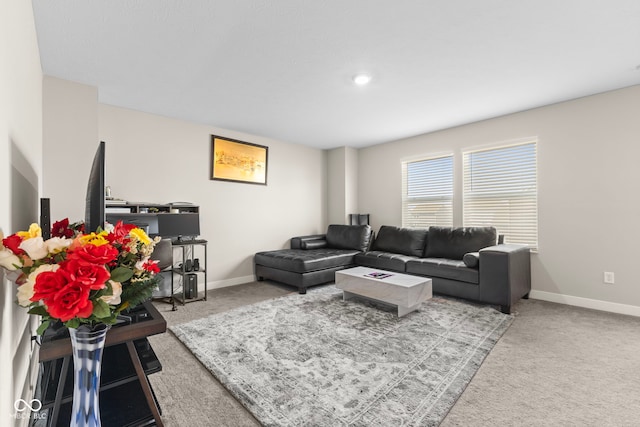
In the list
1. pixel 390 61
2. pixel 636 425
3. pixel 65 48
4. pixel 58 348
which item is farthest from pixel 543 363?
pixel 65 48

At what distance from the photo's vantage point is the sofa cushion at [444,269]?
11.0 ft

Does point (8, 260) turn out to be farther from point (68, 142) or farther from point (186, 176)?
point (186, 176)

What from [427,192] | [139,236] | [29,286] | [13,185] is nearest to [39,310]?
[29,286]

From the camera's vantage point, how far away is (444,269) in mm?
3574

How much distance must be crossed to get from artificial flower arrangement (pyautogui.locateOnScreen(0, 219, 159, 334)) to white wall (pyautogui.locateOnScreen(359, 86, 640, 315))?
14.4ft

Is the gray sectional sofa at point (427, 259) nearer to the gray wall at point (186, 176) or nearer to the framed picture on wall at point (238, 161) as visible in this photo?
the gray wall at point (186, 176)

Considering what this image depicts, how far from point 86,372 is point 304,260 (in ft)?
10.00

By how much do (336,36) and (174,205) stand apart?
2.82m

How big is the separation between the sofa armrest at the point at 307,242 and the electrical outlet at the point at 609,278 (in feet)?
12.3

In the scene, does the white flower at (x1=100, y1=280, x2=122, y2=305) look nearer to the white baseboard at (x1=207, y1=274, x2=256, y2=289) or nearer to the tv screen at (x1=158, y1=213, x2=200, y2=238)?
the tv screen at (x1=158, y1=213, x2=200, y2=238)

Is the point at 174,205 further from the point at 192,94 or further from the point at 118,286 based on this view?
the point at 118,286

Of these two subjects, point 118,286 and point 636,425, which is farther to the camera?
point 636,425

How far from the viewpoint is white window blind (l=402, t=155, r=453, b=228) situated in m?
4.62

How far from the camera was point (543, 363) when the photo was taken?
6.82 feet
